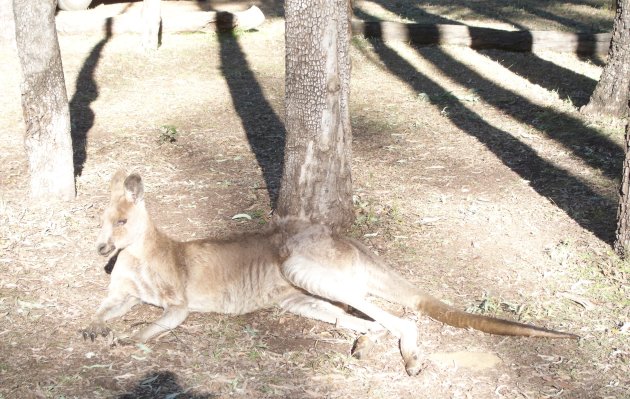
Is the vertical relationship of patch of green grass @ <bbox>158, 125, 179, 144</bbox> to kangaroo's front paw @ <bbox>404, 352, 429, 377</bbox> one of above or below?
above

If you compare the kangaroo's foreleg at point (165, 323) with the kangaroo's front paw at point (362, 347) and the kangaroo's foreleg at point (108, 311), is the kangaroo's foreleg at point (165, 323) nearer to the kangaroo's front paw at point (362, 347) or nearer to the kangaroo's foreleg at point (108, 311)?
the kangaroo's foreleg at point (108, 311)

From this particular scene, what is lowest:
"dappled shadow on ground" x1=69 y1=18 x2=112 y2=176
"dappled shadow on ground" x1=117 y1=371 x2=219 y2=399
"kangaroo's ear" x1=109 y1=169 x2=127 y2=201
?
"dappled shadow on ground" x1=117 y1=371 x2=219 y2=399

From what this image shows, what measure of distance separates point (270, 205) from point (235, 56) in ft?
20.4

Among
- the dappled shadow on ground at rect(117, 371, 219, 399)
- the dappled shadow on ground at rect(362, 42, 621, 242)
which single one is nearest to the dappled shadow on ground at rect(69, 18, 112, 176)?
the dappled shadow on ground at rect(117, 371, 219, 399)

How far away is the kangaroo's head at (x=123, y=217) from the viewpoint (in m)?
5.03

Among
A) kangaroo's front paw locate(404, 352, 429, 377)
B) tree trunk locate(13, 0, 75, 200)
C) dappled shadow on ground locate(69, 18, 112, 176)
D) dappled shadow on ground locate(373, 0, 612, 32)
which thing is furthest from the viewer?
dappled shadow on ground locate(373, 0, 612, 32)

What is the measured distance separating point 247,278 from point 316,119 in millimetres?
1419

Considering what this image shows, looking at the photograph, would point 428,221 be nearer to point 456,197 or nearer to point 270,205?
point 456,197

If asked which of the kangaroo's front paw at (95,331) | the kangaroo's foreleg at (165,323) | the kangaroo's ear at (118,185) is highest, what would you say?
the kangaroo's ear at (118,185)

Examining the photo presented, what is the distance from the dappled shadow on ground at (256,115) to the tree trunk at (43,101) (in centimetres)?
197

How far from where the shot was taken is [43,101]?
22.7 feet

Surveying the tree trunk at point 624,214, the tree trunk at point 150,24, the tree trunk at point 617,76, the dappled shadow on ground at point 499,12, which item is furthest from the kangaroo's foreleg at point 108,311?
the dappled shadow on ground at point 499,12

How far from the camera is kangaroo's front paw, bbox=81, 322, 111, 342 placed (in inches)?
197

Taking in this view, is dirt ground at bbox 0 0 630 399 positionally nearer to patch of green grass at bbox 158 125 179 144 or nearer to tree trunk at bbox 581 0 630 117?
patch of green grass at bbox 158 125 179 144
